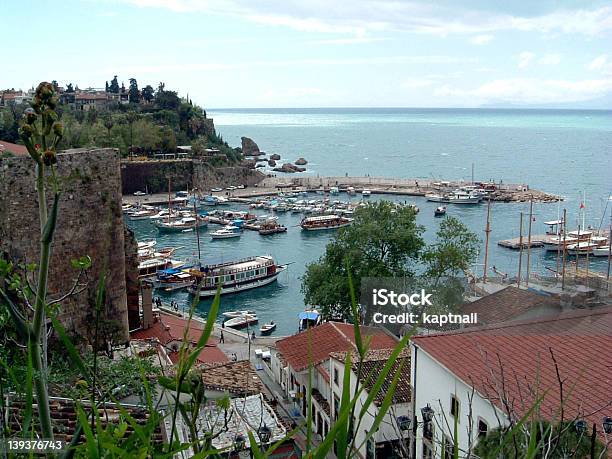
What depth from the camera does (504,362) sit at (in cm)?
594

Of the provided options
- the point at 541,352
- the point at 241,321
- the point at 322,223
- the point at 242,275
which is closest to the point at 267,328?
the point at 241,321

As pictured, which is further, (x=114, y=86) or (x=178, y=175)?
(x=114, y=86)

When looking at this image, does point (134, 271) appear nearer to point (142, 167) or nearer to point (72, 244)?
point (72, 244)

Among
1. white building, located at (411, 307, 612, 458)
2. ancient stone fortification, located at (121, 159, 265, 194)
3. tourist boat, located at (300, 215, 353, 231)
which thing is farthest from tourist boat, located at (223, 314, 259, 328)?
ancient stone fortification, located at (121, 159, 265, 194)

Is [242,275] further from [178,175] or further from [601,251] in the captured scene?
[178,175]

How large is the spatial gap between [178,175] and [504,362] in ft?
149

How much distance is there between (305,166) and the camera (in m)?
76.4

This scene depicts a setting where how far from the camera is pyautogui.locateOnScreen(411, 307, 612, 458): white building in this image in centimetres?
548

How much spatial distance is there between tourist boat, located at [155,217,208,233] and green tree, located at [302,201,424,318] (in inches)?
804

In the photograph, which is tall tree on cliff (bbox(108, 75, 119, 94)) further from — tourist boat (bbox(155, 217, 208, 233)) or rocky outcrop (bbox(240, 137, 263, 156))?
tourist boat (bbox(155, 217, 208, 233))

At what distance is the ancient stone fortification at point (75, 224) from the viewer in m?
7.52

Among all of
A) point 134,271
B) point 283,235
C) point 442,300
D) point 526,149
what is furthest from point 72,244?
point 526,149

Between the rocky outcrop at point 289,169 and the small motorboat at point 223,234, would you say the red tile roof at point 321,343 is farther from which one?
the rocky outcrop at point 289,169

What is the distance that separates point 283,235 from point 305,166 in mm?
41641
